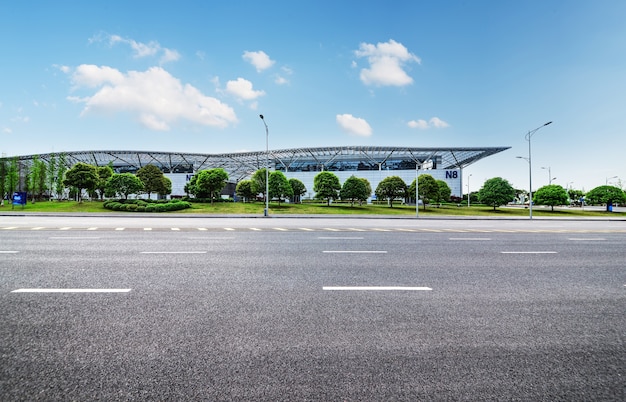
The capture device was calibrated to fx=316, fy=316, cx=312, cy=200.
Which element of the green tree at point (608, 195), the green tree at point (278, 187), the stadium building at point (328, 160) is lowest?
the green tree at point (608, 195)

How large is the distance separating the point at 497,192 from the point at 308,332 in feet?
197

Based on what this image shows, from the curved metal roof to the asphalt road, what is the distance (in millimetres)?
78331

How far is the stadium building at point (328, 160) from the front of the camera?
8406cm

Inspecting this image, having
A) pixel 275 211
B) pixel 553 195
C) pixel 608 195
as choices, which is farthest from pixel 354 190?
pixel 608 195

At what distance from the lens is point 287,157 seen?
298ft

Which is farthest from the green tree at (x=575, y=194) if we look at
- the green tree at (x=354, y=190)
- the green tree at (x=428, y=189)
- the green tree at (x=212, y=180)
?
the green tree at (x=212, y=180)

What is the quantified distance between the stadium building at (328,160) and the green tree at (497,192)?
2564cm

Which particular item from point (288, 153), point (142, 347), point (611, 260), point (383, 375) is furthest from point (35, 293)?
point (288, 153)

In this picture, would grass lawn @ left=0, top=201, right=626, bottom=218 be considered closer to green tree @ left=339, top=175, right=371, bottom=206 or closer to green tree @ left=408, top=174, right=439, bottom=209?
green tree @ left=339, top=175, right=371, bottom=206

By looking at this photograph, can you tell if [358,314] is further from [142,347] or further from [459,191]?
[459,191]

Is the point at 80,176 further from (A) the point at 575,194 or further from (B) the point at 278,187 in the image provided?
(A) the point at 575,194

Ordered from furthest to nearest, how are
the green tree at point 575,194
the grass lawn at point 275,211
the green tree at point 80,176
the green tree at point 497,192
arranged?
the green tree at point 575,194
the green tree at point 497,192
the green tree at point 80,176
the grass lawn at point 275,211

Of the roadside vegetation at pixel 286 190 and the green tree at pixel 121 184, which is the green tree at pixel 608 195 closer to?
the roadside vegetation at pixel 286 190

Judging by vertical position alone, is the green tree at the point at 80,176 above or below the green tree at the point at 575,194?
above
